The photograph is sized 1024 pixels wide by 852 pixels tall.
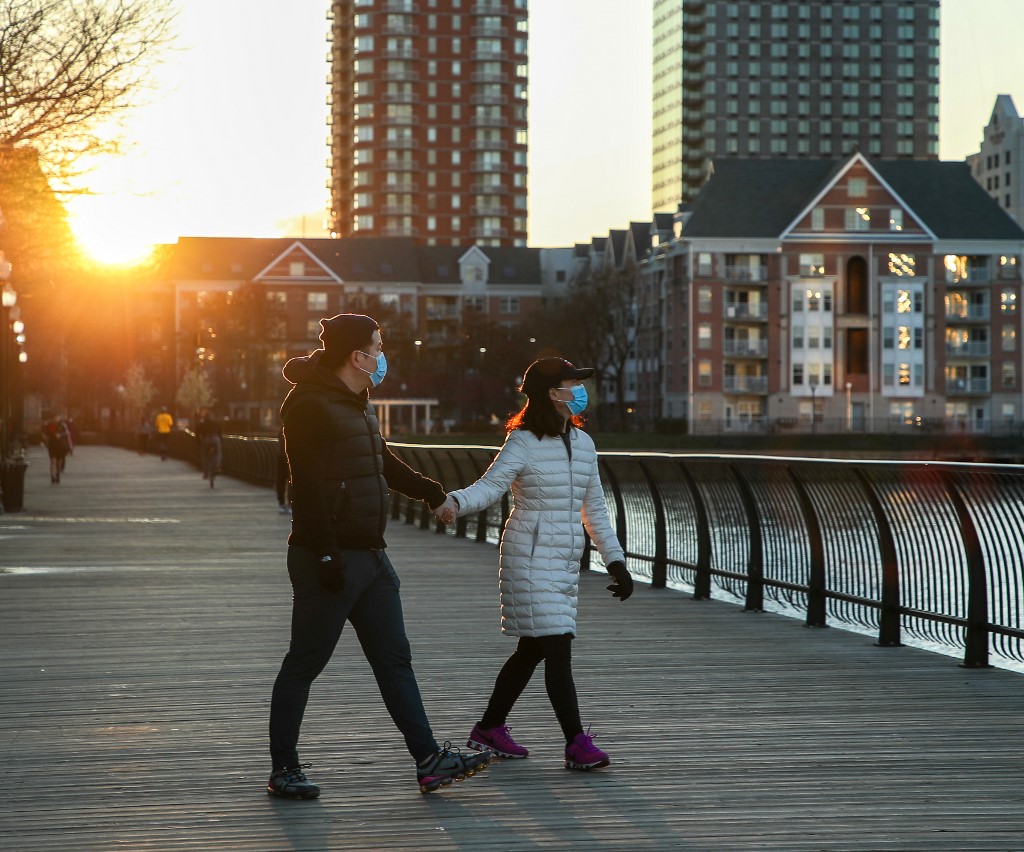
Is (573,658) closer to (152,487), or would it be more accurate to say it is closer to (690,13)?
(152,487)

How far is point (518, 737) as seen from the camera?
293 inches

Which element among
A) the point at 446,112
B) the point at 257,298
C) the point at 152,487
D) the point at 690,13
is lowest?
the point at 152,487

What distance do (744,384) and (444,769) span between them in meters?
92.0

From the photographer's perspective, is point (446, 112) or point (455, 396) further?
point (446, 112)

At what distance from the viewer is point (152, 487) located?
39.8 metres

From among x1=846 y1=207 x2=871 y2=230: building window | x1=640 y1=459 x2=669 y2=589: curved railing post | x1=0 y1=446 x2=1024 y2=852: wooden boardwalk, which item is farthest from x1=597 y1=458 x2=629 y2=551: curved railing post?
x1=846 y1=207 x2=871 y2=230: building window

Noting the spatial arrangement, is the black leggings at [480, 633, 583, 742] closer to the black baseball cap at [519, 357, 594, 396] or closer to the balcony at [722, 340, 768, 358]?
the black baseball cap at [519, 357, 594, 396]

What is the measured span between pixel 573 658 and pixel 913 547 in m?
2.32

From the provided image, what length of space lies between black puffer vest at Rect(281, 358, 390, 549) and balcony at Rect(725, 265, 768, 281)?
303 feet

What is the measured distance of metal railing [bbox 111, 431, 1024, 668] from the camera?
9477 mm

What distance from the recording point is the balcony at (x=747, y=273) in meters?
97.1

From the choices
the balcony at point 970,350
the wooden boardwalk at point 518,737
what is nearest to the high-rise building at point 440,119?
the balcony at point 970,350

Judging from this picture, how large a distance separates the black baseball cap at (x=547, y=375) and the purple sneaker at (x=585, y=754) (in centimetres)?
141

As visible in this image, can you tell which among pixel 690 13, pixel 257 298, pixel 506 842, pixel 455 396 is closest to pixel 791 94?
pixel 690 13
